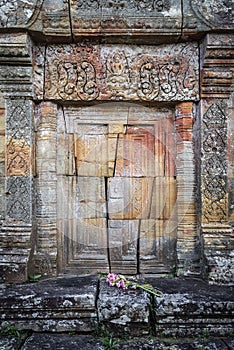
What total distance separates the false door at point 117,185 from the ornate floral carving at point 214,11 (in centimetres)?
112

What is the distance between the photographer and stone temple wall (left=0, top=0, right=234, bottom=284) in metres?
3.96

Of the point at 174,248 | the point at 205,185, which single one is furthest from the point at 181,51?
the point at 174,248

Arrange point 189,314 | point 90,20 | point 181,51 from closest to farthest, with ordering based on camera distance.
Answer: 1. point 189,314
2. point 90,20
3. point 181,51

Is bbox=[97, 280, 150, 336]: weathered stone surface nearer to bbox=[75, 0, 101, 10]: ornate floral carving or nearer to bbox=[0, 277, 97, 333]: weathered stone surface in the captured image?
bbox=[0, 277, 97, 333]: weathered stone surface

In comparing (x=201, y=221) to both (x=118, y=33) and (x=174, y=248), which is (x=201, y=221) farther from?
(x=118, y=33)

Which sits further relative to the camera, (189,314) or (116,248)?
(116,248)

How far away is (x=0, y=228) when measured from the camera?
4.05 metres

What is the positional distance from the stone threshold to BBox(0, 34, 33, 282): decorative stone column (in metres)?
0.72

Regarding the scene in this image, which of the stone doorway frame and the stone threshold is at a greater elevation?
the stone doorway frame

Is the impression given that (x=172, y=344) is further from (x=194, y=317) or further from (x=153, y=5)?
(x=153, y=5)

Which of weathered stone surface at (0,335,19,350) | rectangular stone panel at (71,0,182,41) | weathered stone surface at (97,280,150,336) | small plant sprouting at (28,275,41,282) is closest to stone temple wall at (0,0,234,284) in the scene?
rectangular stone panel at (71,0,182,41)

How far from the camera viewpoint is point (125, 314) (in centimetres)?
334

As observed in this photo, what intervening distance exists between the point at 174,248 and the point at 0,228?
77.4 inches

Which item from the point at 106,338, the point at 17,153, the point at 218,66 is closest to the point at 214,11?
the point at 218,66
